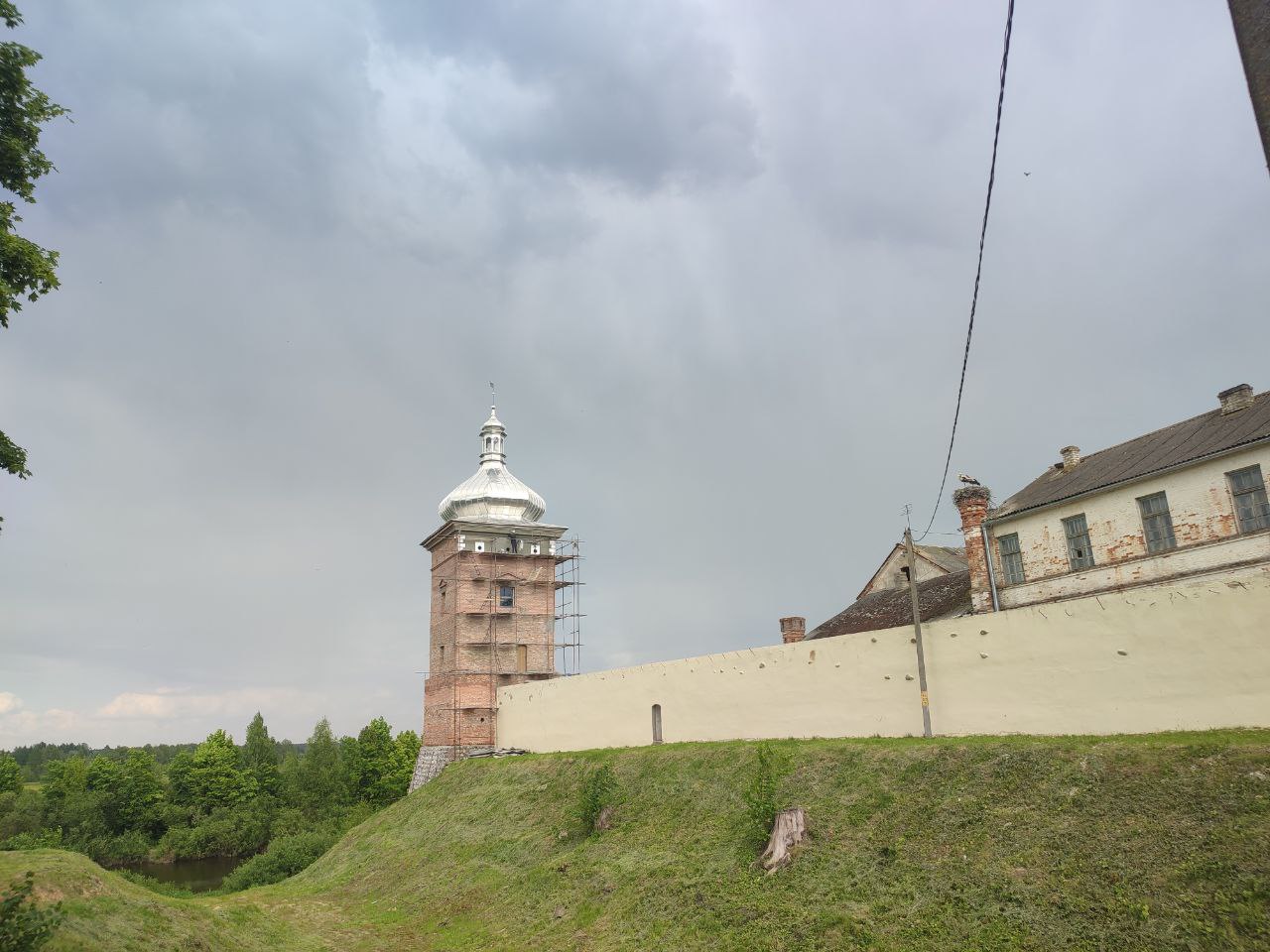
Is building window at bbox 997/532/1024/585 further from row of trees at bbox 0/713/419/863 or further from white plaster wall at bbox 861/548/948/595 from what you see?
row of trees at bbox 0/713/419/863

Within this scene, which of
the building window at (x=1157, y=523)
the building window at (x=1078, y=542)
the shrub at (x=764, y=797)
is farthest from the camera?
the building window at (x=1078, y=542)

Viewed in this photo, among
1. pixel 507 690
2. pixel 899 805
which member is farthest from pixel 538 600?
pixel 899 805

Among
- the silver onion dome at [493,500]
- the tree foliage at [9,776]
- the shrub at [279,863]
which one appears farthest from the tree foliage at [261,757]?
the silver onion dome at [493,500]

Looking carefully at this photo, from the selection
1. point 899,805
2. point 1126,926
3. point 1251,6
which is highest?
point 1251,6

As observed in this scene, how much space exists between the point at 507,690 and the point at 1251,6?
107 feet

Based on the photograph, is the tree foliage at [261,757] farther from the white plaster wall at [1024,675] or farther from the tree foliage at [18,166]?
the tree foliage at [18,166]

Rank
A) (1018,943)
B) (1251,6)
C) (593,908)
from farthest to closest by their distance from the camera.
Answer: (593,908)
(1018,943)
(1251,6)

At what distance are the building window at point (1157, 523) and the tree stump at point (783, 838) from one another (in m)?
11.0

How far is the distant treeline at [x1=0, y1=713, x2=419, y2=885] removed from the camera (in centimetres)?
5200

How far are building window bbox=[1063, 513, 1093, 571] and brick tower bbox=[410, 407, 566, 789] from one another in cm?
2319

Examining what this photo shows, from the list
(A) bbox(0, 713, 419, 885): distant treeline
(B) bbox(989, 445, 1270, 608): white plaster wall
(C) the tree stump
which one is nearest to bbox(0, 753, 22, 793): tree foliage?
(A) bbox(0, 713, 419, 885): distant treeline

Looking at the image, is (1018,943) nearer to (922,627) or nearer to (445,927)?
(922,627)

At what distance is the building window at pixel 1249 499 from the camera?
57.9 ft

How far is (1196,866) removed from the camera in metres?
9.91
